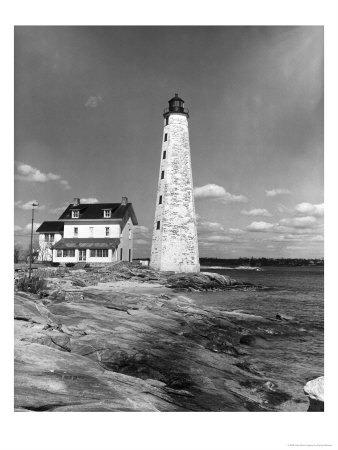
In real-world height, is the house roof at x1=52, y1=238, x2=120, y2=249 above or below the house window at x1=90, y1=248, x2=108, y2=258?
above

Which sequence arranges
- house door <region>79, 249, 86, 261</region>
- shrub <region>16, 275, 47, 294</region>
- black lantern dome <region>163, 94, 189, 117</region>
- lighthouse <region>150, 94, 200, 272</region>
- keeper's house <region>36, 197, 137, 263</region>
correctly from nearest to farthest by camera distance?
shrub <region>16, 275, 47, 294</region>, black lantern dome <region>163, 94, 189, 117</region>, keeper's house <region>36, 197, 137, 263</region>, house door <region>79, 249, 86, 261</region>, lighthouse <region>150, 94, 200, 272</region>

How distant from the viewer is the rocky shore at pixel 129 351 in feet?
13.6

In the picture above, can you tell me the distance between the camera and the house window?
7.98m

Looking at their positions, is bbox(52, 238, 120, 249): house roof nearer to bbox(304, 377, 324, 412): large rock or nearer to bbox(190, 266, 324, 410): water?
bbox(190, 266, 324, 410): water

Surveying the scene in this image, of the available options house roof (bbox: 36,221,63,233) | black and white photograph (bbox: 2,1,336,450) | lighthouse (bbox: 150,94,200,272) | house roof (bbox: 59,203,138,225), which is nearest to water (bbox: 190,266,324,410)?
black and white photograph (bbox: 2,1,336,450)

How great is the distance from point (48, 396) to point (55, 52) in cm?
490

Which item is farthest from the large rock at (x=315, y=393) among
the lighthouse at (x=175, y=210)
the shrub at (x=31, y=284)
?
the lighthouse at (x=175, y=210)

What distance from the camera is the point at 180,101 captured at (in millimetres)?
6918

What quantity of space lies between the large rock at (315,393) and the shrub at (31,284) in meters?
4.49

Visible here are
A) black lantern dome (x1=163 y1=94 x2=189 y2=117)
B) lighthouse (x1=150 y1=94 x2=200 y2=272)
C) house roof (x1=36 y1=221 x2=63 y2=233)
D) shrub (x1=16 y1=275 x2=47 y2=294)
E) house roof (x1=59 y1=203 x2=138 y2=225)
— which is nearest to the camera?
shrub (x1=16 y1=275 x2=47 y2=294)

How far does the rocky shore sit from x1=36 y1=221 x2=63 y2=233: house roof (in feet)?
2.63

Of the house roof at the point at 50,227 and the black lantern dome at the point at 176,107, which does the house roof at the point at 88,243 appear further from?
the black lantern dome at the point at 176,107
